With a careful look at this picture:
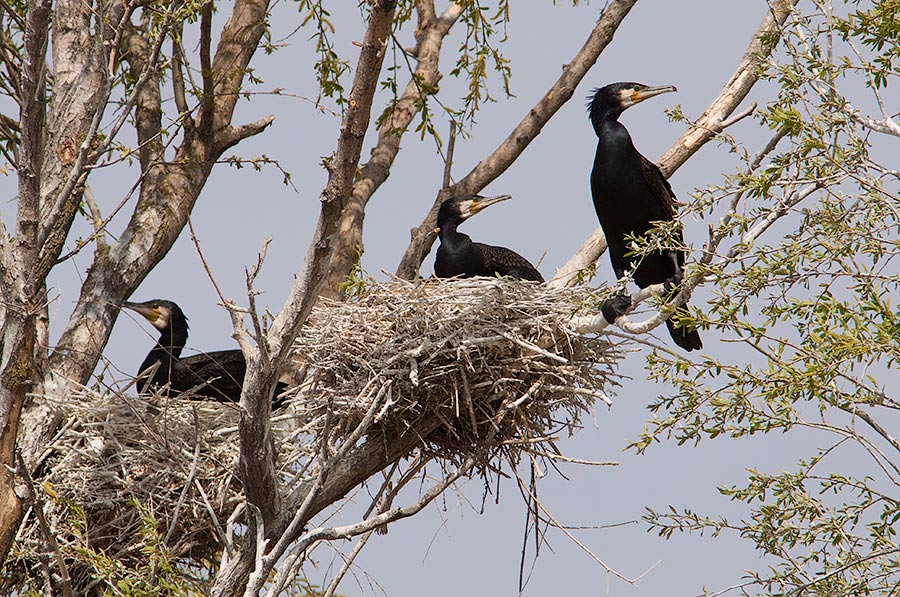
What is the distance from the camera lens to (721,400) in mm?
5918

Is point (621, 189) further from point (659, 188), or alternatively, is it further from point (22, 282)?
point (22, 282)

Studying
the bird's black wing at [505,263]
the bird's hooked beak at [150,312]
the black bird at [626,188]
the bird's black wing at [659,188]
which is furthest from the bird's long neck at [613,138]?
the bird's hooked beak at [150,312]

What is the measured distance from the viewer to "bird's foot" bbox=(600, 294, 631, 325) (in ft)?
21.3

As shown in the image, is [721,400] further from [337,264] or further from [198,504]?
[337,264]

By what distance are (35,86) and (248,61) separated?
3649 mm

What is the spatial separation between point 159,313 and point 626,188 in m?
3.63

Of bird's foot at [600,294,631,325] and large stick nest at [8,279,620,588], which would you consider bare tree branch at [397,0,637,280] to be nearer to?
large stick nest at [8,279,620,588]

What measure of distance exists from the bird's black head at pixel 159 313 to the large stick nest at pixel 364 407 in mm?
1523

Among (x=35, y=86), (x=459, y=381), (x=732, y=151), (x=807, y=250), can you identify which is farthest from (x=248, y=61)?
(x=807, y=250)

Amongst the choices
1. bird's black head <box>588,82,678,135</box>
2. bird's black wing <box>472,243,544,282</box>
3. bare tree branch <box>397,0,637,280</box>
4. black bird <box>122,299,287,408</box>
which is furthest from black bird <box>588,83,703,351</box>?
black bird <box>122,299,287,408</box>

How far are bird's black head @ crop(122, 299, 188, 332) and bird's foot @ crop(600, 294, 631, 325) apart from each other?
12.0 ft

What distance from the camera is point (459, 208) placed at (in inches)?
352

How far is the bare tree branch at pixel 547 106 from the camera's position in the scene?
980 cm

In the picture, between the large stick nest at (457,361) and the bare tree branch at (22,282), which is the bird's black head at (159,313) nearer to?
the large stick nest at (457,361)
